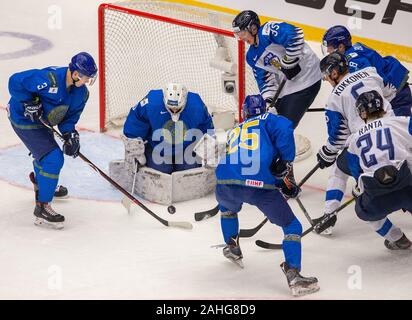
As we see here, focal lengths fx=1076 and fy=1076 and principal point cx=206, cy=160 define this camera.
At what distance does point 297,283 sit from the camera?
16.8 ft

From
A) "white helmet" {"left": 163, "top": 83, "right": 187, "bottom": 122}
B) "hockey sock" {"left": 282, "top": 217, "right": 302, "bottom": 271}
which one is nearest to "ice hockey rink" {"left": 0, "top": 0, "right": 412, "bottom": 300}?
"hockey sock" {"left": 282, "top": 217, "right": 302, "bottom": 271}

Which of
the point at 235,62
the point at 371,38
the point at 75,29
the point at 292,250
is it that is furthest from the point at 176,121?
the point at 75,29

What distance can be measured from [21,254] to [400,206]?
6.49 ft

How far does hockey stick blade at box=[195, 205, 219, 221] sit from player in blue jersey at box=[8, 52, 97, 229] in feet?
2.53

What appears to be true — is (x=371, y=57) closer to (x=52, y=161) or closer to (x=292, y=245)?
(x=292, y=245)

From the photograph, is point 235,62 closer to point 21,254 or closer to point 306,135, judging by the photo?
point 306,135

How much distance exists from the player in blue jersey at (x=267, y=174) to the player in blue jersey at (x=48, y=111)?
1103mm

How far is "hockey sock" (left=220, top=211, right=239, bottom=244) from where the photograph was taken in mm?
5395

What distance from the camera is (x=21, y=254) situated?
5652 millimetres

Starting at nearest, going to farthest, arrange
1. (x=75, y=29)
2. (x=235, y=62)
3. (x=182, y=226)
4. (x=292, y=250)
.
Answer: (x=292, y=250) → (x=182, y=226) → (x=235, y=62) → (x=75, y=29)

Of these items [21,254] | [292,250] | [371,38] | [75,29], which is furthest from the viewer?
[75,29]

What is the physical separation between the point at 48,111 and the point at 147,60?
5.95 feet

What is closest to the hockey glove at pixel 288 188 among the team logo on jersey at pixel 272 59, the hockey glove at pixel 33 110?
the team logo on jersey at pixel 272 59

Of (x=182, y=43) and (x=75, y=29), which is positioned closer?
(x=182, y=43)
